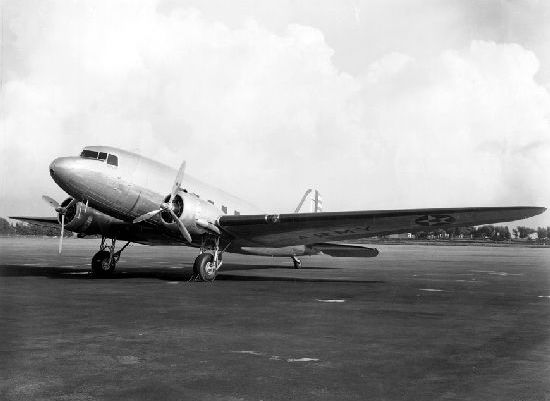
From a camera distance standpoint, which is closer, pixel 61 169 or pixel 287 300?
pixel 287 300

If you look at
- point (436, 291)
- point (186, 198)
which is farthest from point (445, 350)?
point (186, 198)

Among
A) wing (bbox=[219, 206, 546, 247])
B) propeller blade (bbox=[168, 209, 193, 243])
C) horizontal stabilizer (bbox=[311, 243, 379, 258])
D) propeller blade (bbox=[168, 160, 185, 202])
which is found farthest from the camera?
horizontal stabilizer (bbox=[311, 243, 379, 258])

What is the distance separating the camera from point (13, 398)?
17.4 feet

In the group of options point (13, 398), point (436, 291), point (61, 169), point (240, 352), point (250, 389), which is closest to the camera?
point (13, 398)

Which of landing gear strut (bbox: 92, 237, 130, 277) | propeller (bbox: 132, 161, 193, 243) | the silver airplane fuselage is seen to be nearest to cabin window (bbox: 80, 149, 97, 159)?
the silver airplane fuselage

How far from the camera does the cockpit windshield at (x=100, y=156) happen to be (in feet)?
63.3

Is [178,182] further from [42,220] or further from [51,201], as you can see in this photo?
[42,220]

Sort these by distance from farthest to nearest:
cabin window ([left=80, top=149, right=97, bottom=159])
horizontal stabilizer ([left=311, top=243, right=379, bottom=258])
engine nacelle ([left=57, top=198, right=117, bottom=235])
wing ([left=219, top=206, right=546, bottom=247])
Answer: horizontal stabilizer ([left=311, top=243, right=379, bottom=258])
engine nacelle ([left=57, top=198, right=117, bottom=235])
cabin window ([left=80, top=149, right=97, bottom=159])
wing ([left=219, top=206, right=546, bottom=247])

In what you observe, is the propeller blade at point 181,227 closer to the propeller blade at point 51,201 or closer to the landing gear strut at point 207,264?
the landing gear strut at point 207,264

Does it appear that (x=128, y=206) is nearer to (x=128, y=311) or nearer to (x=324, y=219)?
(x=324, y=219)

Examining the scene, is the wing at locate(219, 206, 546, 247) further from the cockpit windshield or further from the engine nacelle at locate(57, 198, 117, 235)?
the engine nacelle at locate(57, 198, 117, 235)

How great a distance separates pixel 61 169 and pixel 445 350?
47.2 feet

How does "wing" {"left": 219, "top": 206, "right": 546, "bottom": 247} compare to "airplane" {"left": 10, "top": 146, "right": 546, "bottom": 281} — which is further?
"airplane" {"left": 10, "top": 146, "right": 546, "bottom": 281}

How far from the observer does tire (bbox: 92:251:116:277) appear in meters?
22.1
